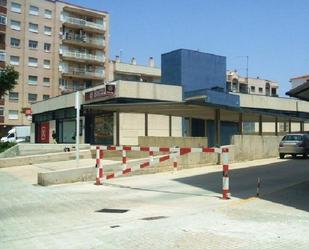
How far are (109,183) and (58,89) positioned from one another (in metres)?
68.6

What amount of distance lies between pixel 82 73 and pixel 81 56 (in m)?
2.97

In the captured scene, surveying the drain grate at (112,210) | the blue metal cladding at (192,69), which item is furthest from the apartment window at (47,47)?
the drain grate at (112,210)

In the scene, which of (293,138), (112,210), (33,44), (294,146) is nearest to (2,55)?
(33,44)

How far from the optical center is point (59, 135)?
4838cm

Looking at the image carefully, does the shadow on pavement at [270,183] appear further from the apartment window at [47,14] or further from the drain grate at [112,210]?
the apartment window at [47,14]

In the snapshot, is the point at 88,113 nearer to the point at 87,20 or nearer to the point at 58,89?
the point at 58,89

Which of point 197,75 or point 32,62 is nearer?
point 197,75

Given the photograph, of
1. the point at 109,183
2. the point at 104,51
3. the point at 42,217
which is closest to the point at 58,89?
the point at 104,51

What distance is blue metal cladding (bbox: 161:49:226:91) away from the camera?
4488cm

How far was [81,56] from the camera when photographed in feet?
280

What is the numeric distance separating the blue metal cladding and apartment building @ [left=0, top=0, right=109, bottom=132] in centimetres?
3590

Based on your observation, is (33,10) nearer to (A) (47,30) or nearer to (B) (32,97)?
(A) (47,30)

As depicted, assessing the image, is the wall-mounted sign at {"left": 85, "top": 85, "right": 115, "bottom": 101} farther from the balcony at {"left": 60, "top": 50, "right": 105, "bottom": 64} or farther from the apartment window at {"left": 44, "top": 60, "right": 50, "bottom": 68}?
the balcony at {"left": 60, "top": 50, "right": 105, "bottom": 64}

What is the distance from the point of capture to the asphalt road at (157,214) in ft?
25.2
